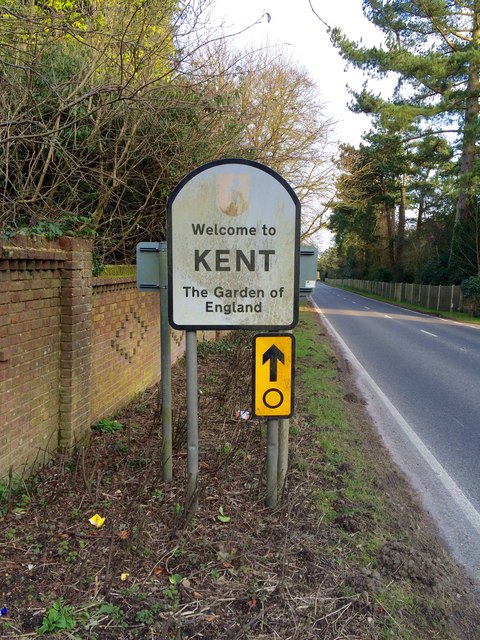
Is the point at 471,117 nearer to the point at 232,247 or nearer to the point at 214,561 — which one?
the point at 232,247

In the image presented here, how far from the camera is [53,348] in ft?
14.0

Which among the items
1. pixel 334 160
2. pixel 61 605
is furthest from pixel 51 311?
pixel 334 160

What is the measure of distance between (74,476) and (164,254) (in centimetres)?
170

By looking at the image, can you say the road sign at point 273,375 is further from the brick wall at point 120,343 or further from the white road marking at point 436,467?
the brick wall at point 120,343

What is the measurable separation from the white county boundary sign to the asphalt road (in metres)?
2.19

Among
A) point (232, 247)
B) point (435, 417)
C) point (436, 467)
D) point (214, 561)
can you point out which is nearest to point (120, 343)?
point (232, 247)

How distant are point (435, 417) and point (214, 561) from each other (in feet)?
15.8

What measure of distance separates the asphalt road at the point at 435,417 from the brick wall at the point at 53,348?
3105 mm

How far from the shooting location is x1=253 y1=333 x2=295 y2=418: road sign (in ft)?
11.4

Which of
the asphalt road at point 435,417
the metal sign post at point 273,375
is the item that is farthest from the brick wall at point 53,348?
the asphalt road at point 435,417

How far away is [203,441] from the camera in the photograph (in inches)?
194

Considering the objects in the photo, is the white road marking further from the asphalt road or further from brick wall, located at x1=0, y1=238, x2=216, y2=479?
brick wall, located at x1=0, y1=238, x2=216, y2=479

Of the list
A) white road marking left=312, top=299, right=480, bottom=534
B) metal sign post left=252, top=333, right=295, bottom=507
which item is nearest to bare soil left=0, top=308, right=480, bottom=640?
white road marking left=312, top=299, right=480, bottom=534

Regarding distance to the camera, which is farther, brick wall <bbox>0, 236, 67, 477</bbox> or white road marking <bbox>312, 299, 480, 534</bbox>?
white road marking <bbox>312, 299, 480, 534</bbox>
